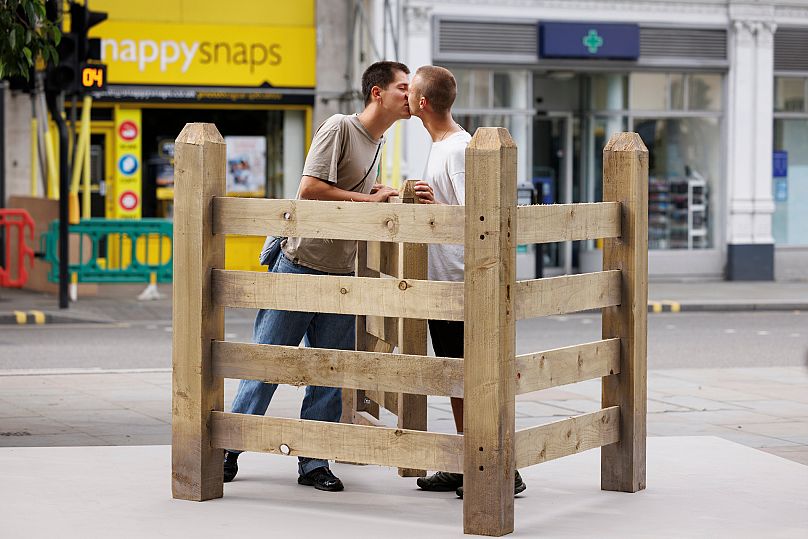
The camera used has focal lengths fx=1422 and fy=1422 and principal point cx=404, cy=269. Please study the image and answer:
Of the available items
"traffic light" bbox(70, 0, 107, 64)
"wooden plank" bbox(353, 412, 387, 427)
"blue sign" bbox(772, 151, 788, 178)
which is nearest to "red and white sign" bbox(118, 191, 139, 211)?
"traffic light" bbox(70, 0, 107, 64)

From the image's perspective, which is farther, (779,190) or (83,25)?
(779,190)

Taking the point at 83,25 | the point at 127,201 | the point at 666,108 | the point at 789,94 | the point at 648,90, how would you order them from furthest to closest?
the point at 789,94
the point at 666,108
the point at 648,90
the point at 127,201
the point at 83,25

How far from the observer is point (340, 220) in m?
5.68

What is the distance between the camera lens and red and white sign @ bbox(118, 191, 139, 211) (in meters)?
21.5

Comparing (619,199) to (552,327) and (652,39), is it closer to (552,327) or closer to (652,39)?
(552,327)

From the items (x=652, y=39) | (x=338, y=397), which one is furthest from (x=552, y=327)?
(x=338, y=397)

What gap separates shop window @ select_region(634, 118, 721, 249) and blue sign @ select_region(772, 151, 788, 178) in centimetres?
99

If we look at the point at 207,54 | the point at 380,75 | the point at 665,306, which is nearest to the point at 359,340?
the point at 380,75

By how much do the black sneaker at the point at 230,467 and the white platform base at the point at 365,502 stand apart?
0.06 metres

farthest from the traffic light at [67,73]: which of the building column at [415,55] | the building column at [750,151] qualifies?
the building column at [750,151]

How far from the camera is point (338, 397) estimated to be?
669cm

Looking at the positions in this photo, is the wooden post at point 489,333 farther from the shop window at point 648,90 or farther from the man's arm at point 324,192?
the shop window at point 648,90

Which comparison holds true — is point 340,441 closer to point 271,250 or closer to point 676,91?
point 271,250

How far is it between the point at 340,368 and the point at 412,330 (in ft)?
2.08
